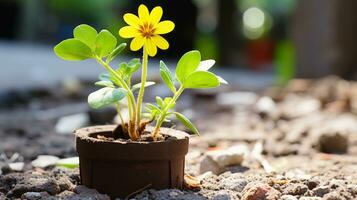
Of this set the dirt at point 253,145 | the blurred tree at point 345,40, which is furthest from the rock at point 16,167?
the blurred tree at point 345,40

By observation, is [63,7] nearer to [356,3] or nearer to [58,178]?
[356,3]

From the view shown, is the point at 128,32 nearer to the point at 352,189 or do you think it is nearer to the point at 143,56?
the point at 143,56

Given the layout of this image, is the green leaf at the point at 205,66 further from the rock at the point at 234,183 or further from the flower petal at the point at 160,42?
the rock at the point at 234,183

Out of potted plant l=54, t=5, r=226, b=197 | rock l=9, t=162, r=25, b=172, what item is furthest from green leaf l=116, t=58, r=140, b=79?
rock l=9, t=162, r=25, b=172

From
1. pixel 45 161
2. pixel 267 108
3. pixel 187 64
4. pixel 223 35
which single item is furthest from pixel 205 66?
pixel 223 35

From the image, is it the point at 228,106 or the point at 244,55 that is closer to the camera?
the point at 228,106

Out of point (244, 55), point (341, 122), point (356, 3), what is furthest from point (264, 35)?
point (341, 122)
